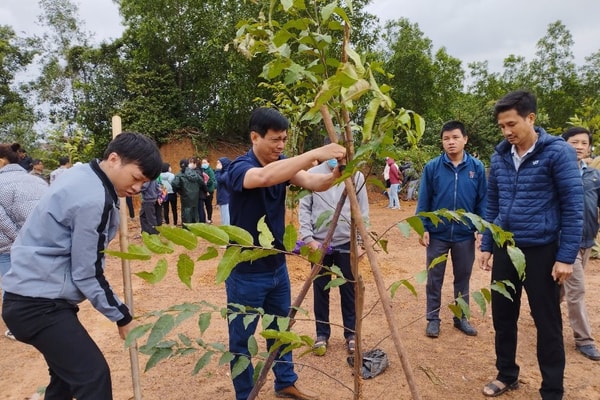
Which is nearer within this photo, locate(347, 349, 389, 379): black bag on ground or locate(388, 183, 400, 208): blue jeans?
locate(347, 349, 389, 379): black bag on ground

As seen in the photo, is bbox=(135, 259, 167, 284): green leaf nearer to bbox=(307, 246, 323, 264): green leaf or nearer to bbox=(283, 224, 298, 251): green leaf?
bbox=(283, 224, 298, 251): green leaf

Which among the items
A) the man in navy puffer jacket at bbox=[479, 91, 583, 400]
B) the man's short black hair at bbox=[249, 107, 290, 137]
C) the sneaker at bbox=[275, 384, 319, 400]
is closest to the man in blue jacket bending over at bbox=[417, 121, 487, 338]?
the man in navy puffer jacket at bbox=[479, 91, 583, 400]

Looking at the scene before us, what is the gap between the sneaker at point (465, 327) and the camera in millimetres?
3793

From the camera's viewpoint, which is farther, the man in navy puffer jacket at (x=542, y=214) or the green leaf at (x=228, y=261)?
the man in navy puffer jacket at (x=542, y=214)

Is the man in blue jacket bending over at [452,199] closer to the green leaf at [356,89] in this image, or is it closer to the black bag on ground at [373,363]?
the black bag on ground at [373,363]

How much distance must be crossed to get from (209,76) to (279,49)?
17.1 meters

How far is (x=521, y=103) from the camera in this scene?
2340 millimetres

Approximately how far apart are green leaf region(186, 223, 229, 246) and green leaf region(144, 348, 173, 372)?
1.50 ft

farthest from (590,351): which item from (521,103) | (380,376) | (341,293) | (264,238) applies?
(264,238)

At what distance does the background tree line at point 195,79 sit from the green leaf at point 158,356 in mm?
11501

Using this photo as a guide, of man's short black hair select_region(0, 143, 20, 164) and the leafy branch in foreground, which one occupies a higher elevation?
man's short black hair select_region(0, 143, 20, 164)

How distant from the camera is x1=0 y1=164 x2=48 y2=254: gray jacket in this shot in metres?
3.51

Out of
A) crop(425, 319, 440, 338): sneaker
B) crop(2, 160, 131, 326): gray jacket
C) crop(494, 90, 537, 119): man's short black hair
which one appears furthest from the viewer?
crop(425, 319, 440, 338): sneaker

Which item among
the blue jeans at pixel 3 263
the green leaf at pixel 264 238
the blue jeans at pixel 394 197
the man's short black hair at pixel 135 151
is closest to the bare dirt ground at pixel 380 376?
the blue jeans at pixel 3 263
